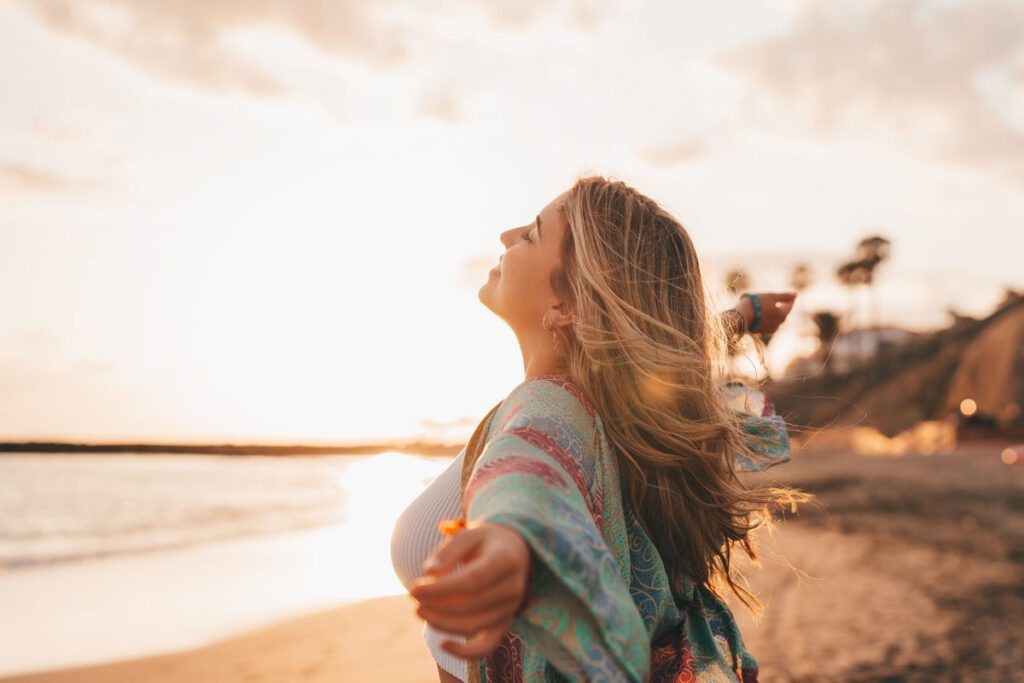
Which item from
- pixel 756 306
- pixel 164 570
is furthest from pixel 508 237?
pixel 164 570

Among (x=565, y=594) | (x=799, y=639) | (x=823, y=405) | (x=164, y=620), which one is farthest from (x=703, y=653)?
(x=823, y=405)

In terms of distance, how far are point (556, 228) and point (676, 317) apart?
361mm

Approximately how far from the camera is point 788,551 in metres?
12.9

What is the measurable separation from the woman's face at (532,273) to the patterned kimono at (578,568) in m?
0.27

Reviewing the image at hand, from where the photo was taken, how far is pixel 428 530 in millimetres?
1806

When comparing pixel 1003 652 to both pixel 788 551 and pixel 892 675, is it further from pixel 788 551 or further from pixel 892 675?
pixel 788 551

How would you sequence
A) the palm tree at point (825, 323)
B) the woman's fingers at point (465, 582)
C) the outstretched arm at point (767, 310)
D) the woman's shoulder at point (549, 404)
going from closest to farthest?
the woman's fingers at point (465, 582)
the woman's shoulder at point (549, 404)
the outstretched arm at point (767, 310)
the palm tree at point (825, 323)

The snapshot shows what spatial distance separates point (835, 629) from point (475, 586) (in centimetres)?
762

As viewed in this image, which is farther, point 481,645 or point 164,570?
point 164,570

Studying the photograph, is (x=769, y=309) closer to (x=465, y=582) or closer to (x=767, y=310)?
(x=767, y=310)

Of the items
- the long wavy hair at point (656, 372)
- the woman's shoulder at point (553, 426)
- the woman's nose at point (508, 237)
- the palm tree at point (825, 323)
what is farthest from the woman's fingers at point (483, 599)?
the palm tree at point (825, 323)

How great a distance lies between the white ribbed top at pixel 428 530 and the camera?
70.9 inches

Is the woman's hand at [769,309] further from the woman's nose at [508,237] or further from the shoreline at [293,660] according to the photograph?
the shoreline at [293,660]

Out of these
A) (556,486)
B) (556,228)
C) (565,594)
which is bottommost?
(565,594)
